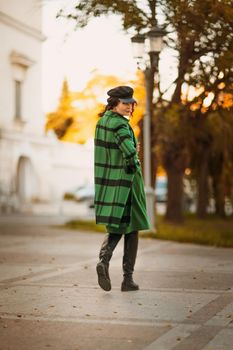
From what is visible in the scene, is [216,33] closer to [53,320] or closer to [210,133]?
[53,320]

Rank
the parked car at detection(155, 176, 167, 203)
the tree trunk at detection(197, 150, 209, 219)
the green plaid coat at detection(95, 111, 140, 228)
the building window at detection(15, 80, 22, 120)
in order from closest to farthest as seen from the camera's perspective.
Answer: the green plaid coat at detection(95, 111, 140, 228) → the tree trunk at detection(197, 150, 209, 219) → the building window at detection(15, 80, 22, 120) → the parked car at detection(155, 176, 167, 203)

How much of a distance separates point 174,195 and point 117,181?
18.0 metres

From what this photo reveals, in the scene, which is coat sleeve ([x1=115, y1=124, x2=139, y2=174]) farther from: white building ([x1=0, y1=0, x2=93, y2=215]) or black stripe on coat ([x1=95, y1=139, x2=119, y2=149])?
white building ([x1=0, y1=0, x2=93, y2=215])

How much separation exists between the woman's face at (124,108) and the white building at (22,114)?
28005 mm

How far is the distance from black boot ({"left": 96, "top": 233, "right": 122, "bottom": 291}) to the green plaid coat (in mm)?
287

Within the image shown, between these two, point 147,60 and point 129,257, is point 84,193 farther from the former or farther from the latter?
point 129,257

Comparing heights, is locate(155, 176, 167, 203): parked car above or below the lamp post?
below

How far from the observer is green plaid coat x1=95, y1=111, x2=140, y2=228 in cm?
786

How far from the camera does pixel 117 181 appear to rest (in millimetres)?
7926

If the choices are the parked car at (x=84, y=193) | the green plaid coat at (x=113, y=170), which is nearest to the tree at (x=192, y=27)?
the green plaid coat at (x=113, y=170)

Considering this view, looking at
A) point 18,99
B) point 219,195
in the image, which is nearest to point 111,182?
point 219,195

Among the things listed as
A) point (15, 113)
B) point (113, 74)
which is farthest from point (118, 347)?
point (15, 113)

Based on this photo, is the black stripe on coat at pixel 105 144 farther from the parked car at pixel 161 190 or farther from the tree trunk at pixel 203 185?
the parked car at pixel 161 190

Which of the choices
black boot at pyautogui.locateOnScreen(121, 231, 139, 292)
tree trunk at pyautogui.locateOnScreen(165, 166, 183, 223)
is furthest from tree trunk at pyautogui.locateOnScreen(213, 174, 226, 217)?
black boot at pyautogui.locateOnScreen(121, 231, 139, 292)
